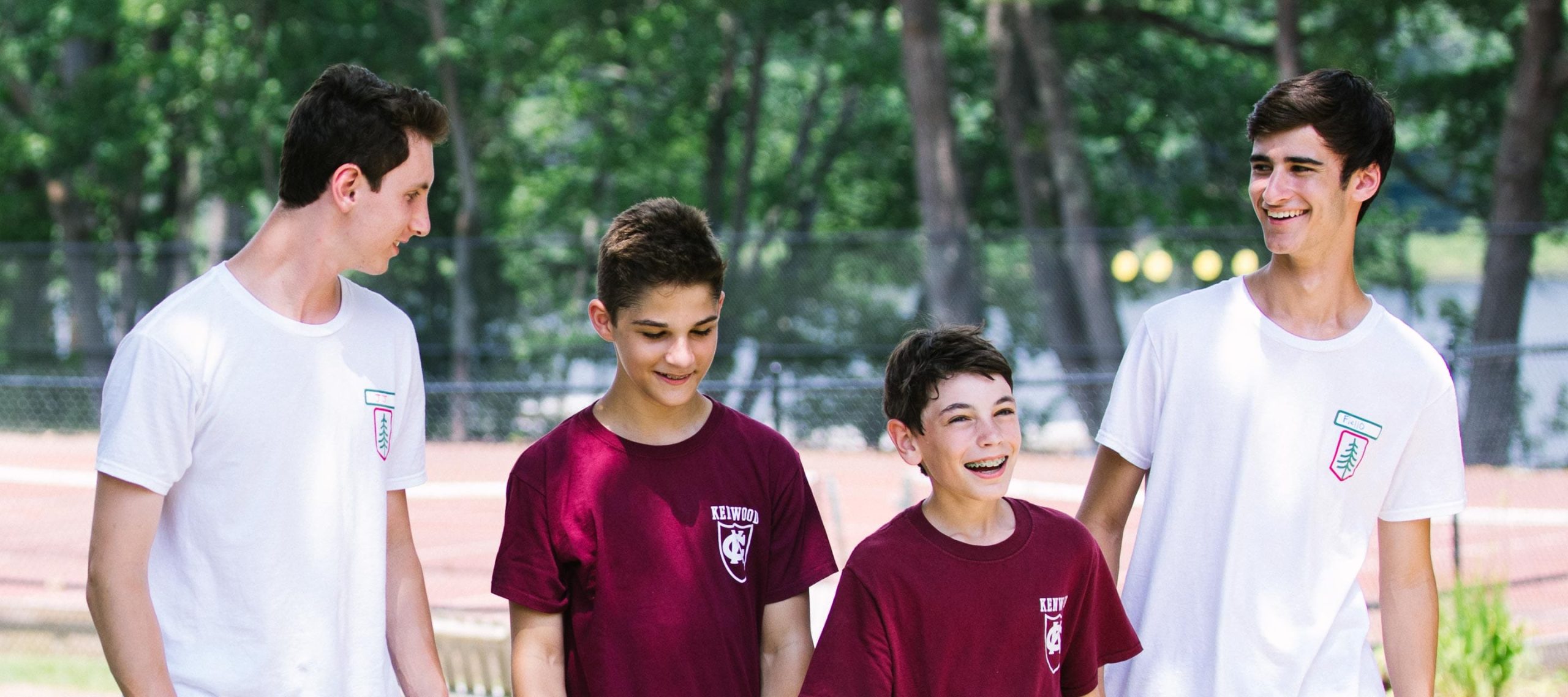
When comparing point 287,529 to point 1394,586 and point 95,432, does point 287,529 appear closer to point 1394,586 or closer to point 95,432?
point 1394,586

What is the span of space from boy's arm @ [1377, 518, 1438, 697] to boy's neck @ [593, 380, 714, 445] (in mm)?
1373

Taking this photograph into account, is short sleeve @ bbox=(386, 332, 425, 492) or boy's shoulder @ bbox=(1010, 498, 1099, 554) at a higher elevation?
short sleeve @ bbox=(386, 332, 425, 492)

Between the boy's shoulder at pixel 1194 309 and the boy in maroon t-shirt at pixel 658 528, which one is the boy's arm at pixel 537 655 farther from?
the boy's shoulder at pixel 1194 309

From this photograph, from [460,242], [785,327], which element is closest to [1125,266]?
[785,327]

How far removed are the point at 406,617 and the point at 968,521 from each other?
1.10 metres

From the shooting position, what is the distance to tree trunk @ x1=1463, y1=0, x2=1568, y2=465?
517 inches

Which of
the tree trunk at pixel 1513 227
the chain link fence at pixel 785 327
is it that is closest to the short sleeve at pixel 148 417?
the chain link fence at pixel 785 327

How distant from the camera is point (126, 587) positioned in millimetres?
2312

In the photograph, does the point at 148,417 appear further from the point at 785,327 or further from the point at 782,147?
the point at 782,147

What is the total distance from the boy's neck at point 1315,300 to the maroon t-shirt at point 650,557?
1001 millimetres

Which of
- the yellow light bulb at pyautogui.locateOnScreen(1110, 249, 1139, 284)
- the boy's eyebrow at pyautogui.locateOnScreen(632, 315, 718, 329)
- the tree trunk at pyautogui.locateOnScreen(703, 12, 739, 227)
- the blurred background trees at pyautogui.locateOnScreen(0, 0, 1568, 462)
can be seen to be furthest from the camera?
the tree trunk at pyautogui.locateOnScreen(703, 12, 739, 227)

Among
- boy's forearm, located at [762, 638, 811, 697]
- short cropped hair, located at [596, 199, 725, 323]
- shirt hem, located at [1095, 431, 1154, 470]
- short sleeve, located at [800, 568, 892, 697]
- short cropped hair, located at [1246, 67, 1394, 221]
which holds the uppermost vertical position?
short cropped hair, located at [1246, 67, 1394, 221]

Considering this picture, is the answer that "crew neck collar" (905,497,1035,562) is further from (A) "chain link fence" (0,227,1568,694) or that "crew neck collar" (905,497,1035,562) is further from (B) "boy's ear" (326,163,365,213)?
(A) "chain link fence" (0,227,1568,694)

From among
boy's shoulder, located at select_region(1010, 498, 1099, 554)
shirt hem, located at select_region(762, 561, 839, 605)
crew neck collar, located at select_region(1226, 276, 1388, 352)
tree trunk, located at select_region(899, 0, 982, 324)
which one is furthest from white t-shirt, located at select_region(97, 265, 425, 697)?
tree trunk, located at select_region(899, 0, 982, 324)
